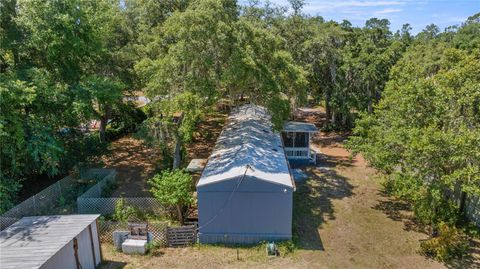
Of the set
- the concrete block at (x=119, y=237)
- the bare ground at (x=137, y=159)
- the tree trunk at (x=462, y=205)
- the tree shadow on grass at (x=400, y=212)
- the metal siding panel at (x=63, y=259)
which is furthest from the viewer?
the bare ground at (x=137, y=159)

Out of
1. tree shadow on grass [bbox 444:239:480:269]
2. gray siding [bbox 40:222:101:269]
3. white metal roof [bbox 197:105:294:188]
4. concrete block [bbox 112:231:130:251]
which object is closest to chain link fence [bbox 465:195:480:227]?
tree shadow on grass [bbox 444:239:480:269]

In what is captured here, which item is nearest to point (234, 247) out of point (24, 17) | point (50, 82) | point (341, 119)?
point (50, 82)

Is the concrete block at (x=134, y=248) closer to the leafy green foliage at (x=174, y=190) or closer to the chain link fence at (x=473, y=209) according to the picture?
the leafy green foliage at (x=174, y=190)

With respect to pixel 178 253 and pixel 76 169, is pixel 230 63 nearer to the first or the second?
pixel 178 253

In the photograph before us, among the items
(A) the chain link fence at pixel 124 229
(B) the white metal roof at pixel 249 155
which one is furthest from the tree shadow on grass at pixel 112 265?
(B) the white metal roof at pixel 249 155

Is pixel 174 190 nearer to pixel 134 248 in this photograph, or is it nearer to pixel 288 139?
pixel 134 248

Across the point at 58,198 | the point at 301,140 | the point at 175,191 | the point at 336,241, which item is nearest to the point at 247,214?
the point at 175,191

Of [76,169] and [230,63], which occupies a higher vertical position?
[230,63]
